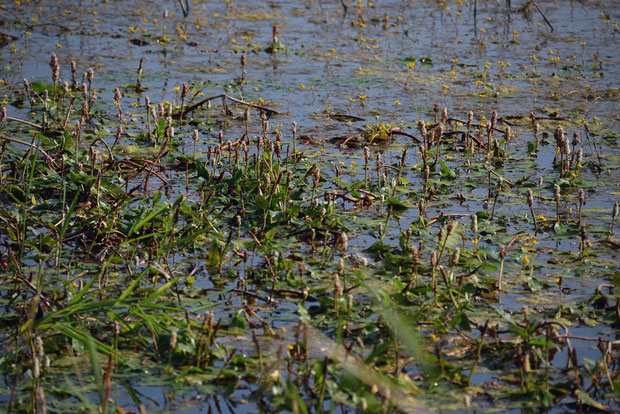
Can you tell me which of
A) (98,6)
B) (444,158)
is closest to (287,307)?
(444,158)

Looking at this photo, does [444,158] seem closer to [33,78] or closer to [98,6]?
[33,78]

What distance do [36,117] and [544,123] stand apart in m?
4.10

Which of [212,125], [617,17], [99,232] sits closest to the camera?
[99,232]

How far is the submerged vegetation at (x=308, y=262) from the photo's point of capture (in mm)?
2900

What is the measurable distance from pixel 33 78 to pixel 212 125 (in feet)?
7.17

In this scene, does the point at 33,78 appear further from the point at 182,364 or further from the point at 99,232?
the point at 182,364

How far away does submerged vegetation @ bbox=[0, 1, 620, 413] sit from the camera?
9.52ft

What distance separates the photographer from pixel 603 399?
287 centimetres

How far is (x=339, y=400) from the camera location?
2.76 meters

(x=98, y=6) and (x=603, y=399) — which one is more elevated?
(x=98, y=6)

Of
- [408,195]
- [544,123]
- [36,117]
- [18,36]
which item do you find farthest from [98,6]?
[408,195]

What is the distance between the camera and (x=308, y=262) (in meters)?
4.03

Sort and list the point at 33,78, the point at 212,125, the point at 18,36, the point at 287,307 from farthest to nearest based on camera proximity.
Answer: the point at 18,36 < the point at 33,78 < the point at 212,125 < the point at 287,307

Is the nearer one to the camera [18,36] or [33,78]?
[33,78]
